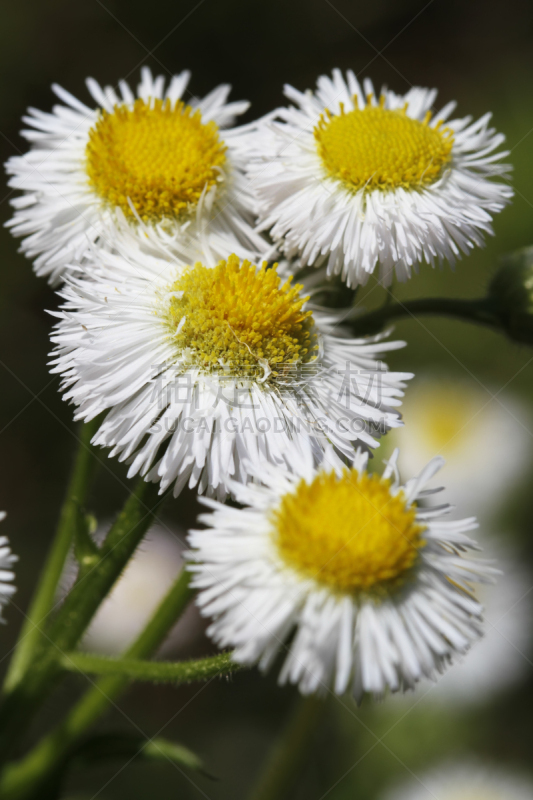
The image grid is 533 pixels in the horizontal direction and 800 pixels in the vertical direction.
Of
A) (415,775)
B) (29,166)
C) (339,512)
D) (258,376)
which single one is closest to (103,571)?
(258,376)

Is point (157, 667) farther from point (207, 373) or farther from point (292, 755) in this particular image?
point (292, 755)

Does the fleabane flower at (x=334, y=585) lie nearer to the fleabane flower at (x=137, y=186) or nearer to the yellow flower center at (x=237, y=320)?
the yellow flower center at (x=237, y=320)

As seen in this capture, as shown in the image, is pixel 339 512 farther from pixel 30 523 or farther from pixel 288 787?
pixel 30 523

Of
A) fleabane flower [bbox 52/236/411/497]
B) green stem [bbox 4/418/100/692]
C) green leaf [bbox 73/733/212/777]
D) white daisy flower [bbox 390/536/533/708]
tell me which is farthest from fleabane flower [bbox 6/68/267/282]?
white daisy flower [bbox 390/536/533/708]

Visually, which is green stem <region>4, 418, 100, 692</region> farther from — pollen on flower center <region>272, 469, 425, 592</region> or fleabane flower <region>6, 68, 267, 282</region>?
pollen on flower center <region>272, 469, 425, 592</region>

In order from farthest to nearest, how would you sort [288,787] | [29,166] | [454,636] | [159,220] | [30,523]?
[30,523] < [288,787] < [29,166] < [159,220] < [454,636]

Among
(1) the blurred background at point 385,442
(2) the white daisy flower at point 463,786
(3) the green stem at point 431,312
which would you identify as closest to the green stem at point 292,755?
(1) the blurred background at point 385,442
